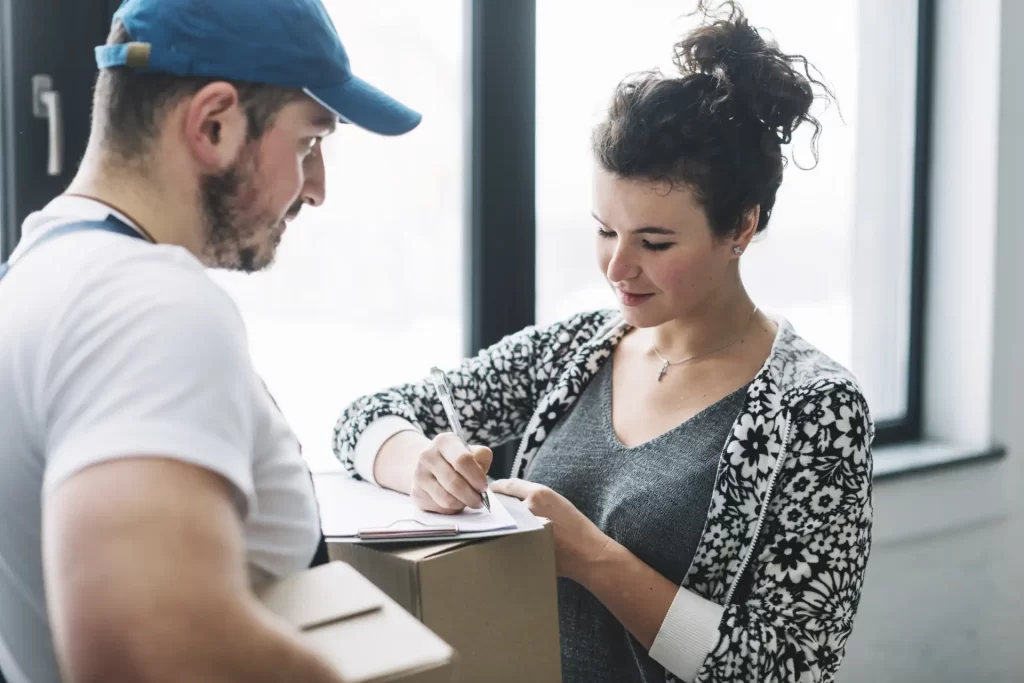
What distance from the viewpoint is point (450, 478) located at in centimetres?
100

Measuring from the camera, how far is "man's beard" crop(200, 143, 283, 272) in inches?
27.3

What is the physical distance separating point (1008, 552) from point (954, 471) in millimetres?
343

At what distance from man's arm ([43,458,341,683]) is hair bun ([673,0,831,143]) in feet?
3.08

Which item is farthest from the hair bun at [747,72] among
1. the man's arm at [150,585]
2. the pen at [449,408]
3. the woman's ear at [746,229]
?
the man's arm at [150,585]

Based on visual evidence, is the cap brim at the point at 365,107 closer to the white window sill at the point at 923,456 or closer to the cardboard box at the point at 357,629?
the cardboard box at the point at 357,629

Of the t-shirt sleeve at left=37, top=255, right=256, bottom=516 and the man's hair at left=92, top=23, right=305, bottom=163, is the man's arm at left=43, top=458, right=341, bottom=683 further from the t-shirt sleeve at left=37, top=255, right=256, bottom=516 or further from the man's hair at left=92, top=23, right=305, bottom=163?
the man's hair at left=92, top=23, right=305, bottom=163

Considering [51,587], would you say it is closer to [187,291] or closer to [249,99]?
Result: [187,291]

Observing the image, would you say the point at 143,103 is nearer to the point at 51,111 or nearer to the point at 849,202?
the point at 51,111

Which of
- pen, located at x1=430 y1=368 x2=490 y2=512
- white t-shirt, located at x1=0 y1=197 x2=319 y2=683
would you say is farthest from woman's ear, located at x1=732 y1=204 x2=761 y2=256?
white t-shirt, located at x1=0 y1=197 x2=319 y2=683

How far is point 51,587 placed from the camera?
1.56 ft

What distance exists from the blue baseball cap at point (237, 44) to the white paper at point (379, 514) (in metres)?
0.40

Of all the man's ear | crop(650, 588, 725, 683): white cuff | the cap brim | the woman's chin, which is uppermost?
the cap brim

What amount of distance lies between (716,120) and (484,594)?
0.71 meters

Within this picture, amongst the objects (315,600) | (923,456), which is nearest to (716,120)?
(315,600)
